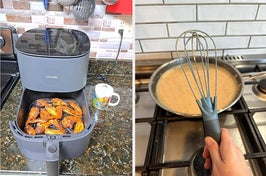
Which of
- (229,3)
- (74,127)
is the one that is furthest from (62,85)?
(229,3)

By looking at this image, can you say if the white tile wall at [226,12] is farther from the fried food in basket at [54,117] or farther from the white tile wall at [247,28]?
the fried food in basket at [54,117]

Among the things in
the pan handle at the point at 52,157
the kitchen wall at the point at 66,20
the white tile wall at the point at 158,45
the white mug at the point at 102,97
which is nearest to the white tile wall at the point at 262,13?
the white tile wall at the point at 158,45

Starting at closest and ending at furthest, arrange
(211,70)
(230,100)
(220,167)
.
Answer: (220,167), (230,100), (211,70)

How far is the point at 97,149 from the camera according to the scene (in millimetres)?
729

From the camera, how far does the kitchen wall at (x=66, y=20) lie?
920mm

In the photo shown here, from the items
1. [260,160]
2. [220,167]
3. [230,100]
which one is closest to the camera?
[220,167]

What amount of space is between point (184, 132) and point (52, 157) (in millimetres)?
360

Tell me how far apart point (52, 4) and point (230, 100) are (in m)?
0.57

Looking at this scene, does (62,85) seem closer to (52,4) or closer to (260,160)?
(52,4)

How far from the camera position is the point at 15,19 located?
3.09 ft

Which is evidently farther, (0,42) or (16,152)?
(0,42)

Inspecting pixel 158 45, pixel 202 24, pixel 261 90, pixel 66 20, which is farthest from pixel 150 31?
pixel 261 90

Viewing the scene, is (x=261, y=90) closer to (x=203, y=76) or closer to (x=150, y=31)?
(x=203, y=76)

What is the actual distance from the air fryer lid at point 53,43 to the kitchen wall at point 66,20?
5 cm
